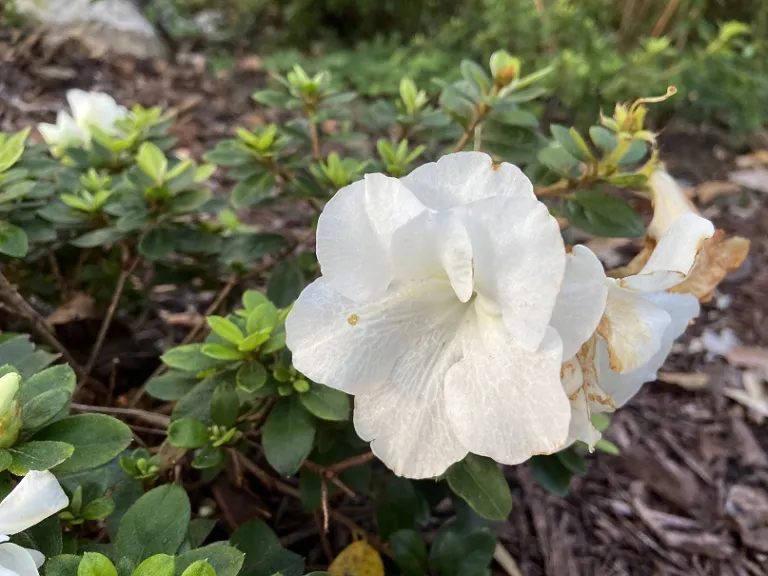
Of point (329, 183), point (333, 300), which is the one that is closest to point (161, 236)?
point (329, 183)

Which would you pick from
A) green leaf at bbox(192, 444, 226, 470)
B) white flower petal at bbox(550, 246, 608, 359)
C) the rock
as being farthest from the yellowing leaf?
the rock

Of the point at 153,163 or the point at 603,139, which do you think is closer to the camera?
the point at 603,139

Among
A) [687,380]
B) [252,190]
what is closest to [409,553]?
[252,190]

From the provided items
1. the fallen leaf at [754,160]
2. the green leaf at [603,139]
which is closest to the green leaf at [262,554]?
the green leaf at [603,139]

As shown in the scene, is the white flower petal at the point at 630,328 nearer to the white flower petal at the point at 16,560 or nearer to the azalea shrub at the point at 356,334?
the azalea shrub at the point at 356,334

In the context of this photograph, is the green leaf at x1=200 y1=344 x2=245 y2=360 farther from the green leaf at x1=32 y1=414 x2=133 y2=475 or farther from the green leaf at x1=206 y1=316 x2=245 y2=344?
the green leaf at x1=32 y1=414 x2=133 y2=475

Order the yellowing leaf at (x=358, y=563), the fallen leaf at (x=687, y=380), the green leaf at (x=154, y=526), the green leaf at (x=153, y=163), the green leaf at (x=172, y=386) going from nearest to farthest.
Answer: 1. the green leaf at (x=154, y=526)
2. the green leaf at (x=172, y=386)
3. the yellowing leaf at (x=358, y=563)
4. the green leaf at (x=153, y=163)
5. the fallen leaf at (x=687, y=380)

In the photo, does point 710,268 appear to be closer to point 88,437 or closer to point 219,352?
point 219,352

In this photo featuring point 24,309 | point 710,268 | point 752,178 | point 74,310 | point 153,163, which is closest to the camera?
point 710,268

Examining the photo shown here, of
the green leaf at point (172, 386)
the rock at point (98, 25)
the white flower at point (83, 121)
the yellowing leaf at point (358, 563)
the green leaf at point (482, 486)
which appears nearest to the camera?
the green leaf at point (482, 486)
